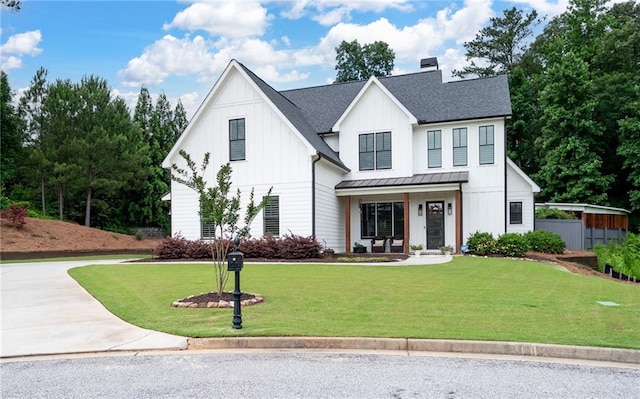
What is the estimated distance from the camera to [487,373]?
5.12 m

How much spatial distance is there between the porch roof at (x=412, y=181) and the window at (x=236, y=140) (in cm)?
458

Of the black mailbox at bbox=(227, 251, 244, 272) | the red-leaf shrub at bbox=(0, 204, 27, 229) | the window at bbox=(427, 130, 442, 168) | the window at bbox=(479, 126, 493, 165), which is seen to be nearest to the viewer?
the black mailbox at bbox=(227, 251, 244, 272)

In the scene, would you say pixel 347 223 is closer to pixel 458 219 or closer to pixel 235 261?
pixel 458 219

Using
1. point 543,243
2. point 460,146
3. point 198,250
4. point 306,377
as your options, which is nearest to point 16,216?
point 198,250

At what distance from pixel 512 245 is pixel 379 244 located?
602 cm

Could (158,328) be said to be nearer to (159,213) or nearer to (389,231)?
(389,231)

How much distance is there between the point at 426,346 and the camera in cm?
Answer: 604

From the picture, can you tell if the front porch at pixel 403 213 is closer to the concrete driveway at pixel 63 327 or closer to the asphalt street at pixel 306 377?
the concrete driveway at pixel 63 327

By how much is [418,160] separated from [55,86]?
27.1 m

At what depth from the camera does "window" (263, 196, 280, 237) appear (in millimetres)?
20641

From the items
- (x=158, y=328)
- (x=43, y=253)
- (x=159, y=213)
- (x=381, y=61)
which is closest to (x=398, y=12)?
(x=158, y=328)

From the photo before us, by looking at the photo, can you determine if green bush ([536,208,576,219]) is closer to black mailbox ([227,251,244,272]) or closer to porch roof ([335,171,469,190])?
porch roof ([335,171,469,190])

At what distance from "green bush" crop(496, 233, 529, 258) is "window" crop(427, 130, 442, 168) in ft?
16.0

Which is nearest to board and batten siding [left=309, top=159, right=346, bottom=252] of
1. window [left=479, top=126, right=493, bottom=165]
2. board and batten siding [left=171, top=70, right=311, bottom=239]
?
board and batten siding [left=171, top=70, right=311, bottom=239]
